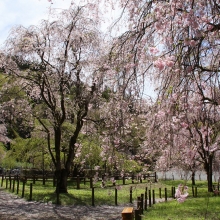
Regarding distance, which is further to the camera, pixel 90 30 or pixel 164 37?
pixel 90 30

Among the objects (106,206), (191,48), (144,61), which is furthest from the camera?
(106,206)

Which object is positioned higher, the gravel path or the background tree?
the background tree

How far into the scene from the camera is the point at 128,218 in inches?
105

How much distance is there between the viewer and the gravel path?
31.5 ft

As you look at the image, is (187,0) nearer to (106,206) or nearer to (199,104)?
(199,104)

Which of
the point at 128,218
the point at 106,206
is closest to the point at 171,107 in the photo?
the point at 128,218

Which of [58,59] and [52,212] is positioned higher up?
[58,59]

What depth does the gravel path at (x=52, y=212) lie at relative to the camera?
962 centimetres

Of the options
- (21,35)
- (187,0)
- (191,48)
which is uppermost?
(21,35)

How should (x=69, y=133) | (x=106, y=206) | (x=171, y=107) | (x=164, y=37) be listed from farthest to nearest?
(x=69, y=133), (x=106, y=206), (x=171, y=107), (x=164, y=37)

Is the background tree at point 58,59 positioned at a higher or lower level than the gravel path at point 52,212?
higher

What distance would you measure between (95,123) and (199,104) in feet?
31.0

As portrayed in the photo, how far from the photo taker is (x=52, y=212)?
412 inches

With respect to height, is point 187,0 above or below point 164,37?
above
